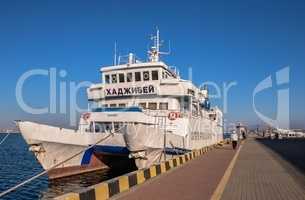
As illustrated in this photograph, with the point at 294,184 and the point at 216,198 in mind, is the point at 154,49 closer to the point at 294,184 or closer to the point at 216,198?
the point at 294,184

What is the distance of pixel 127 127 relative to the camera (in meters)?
17.3

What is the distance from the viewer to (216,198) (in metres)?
8.47

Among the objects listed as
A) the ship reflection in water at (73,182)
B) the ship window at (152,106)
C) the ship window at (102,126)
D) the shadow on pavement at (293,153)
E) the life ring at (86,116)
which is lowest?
the ship reflection in water at (73,182)

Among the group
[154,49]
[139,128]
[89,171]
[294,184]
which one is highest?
[154,49]

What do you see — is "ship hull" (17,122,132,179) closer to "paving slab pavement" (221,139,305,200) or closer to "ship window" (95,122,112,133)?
"ship window" (95,122,112,133)

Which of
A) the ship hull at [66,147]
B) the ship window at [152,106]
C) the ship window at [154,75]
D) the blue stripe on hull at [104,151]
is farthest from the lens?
the ship window at [154,75]

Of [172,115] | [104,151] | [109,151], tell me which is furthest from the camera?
[172,115]

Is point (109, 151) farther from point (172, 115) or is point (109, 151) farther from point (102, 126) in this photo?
point (172, 115)

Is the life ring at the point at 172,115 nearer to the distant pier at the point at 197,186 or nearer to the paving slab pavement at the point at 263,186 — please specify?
the distant pier at the point at 197,186

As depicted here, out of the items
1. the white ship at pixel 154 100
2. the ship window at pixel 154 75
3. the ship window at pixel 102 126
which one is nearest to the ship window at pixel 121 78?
the white ship at pixel 154 100

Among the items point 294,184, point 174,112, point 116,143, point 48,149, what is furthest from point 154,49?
point 294,184

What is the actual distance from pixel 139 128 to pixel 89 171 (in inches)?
221

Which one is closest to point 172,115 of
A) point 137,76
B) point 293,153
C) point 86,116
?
point 137,76

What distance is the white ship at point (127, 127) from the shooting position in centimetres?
1852
